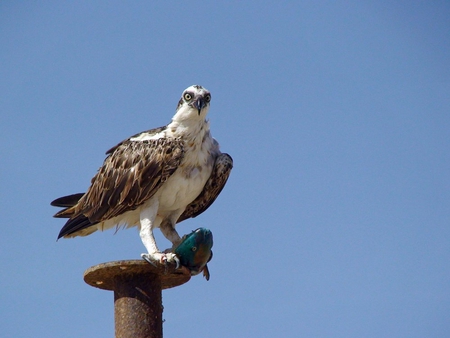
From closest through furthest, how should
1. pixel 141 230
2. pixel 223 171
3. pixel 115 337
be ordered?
pixel 115 337
pixel 141 230
pixel 223 171

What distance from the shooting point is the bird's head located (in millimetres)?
10594

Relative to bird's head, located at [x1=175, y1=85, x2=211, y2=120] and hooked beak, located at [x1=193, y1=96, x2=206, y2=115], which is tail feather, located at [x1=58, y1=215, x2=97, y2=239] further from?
hooked beak, located at [x1=193, y1=96, x2=206, y2=115]

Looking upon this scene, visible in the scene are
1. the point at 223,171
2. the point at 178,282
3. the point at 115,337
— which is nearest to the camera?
the point at 115,337

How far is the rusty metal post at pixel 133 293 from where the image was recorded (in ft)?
26.7

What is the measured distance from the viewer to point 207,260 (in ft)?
30.1

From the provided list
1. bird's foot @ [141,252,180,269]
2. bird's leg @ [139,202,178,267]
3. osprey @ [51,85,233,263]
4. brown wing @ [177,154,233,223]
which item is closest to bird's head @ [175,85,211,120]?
osprey @ [51,85,233,263]

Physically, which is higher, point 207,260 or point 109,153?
point 109,153

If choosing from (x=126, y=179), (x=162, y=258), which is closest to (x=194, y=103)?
(x=126, y=179)

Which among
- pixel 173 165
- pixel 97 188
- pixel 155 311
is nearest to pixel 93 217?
pixel 97 188

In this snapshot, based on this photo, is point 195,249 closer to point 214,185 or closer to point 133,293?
point 133,293

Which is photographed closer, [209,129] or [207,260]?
[207,260]

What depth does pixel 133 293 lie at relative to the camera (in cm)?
834

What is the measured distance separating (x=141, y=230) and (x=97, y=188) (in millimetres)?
1179

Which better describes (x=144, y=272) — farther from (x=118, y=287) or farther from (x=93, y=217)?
(x=93, y=217)
